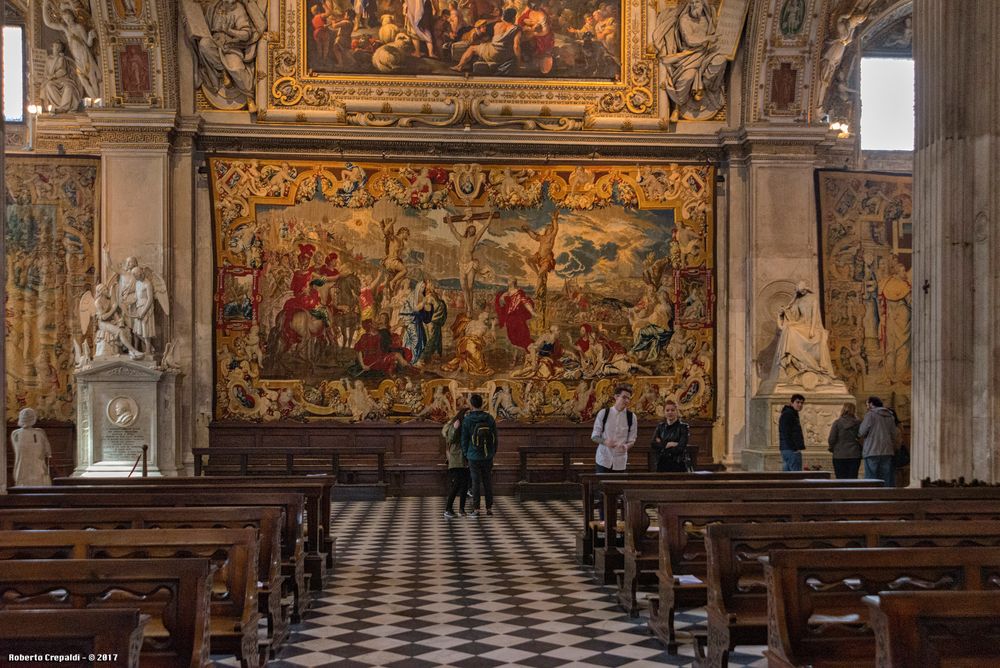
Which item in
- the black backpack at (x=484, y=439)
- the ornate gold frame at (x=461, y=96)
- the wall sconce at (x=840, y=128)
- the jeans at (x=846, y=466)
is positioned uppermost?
the ornate gold frame at (x=461, y=96)

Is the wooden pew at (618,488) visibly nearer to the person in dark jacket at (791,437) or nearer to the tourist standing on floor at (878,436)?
the tourist standing on floor at (878,436)

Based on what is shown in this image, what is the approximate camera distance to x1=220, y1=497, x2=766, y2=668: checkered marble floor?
7.94m

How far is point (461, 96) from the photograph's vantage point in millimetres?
20844

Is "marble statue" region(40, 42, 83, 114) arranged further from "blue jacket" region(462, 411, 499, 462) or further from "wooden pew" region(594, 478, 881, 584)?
"wooden pew" region(594, 478, 881, 584)

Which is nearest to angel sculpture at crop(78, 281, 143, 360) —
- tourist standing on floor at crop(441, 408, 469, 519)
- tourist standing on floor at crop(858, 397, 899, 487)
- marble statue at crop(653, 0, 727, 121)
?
tourist standing on floor at crop(441, 408, 469, 519)

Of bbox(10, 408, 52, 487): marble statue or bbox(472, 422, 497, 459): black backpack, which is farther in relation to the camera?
bbox(472, 422, 497, 459): black backpack

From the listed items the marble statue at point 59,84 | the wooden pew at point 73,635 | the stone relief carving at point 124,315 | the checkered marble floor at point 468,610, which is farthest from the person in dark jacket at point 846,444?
the marble statue at point 59,84

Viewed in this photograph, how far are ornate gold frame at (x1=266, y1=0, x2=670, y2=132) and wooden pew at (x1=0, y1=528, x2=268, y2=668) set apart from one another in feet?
49.3

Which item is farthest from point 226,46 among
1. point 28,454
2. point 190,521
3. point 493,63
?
point 190,521

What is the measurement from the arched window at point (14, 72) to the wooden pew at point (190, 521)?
17878mm

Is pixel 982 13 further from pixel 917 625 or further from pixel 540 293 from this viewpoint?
pixel 540 293

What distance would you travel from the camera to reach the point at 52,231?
2075 centimetres

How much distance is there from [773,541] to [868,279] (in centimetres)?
1593

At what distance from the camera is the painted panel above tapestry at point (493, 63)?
20.7 metres
